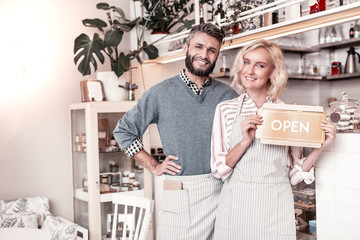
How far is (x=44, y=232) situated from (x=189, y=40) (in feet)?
4.78

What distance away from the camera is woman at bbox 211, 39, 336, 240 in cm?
171

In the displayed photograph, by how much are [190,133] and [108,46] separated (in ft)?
6.06

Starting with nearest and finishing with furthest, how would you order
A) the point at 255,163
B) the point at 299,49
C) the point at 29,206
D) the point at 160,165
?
1. the point at 255,163
2. the point at 160,165
3. the point at 29,206
4. the point at 299,49

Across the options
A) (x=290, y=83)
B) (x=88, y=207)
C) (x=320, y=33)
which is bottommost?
(x=88, y=207)

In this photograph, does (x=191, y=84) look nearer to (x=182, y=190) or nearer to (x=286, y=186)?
(x=182, y=190)

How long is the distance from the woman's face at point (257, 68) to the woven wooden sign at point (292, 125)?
18 centimetres

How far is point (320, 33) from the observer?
5129 millimetres

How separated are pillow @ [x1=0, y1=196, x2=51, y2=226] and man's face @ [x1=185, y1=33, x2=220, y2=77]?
2.09 metres

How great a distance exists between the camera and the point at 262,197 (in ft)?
5.62

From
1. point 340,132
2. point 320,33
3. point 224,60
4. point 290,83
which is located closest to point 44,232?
point 340,132

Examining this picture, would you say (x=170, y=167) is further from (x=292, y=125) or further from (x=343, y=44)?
(x=343, y=44)

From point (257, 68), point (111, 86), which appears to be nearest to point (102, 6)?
point (111, 86)

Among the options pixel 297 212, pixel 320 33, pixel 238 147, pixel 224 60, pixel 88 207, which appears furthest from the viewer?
pixel 320 33

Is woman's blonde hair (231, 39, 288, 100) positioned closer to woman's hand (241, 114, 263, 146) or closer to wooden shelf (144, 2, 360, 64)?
woman's hand (241, 114, 263, 146)
